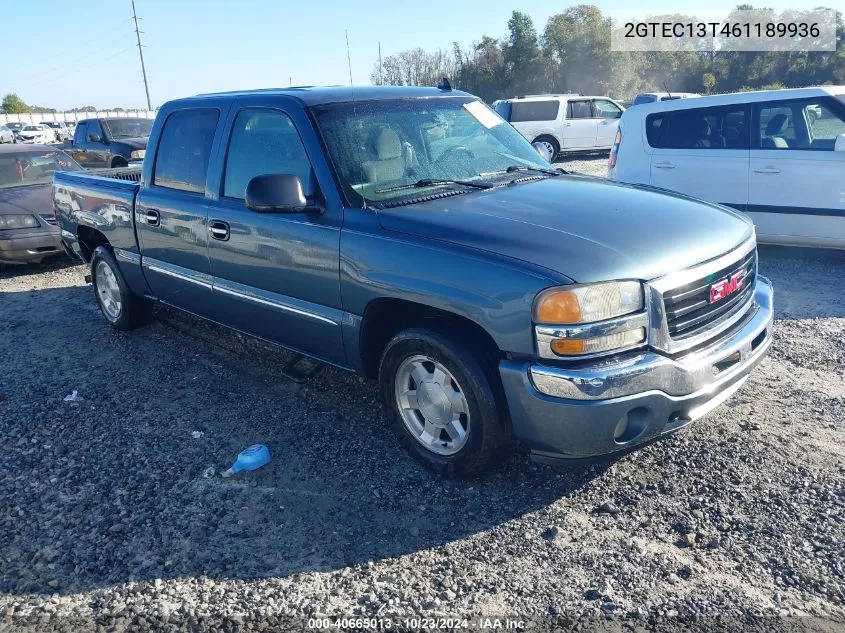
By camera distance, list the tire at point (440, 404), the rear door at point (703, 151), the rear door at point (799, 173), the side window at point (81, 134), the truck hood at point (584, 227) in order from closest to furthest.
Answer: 1. the truck hood at point (584, 227)
2. the tire at point (440, 404)
3. the rear door at point (799, 173)
4. the rear door at point (703, 151)
5. the side window at point (81, 134)

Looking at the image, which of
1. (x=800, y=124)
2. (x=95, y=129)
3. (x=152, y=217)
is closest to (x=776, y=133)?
(x=800, y=124)

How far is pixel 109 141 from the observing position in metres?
15.9

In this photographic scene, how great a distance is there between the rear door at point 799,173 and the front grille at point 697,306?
4001 millimetres

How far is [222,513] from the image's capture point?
3.32m

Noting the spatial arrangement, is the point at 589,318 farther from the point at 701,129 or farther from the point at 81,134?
the point at 81,134

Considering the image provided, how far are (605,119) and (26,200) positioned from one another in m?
14.9

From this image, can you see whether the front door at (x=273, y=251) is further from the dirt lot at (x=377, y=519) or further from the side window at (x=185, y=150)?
the dirt lot at (x=377, y=519)

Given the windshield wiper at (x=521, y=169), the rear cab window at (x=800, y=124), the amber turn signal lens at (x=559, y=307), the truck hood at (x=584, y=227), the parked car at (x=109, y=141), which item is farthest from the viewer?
the parked car at (x=109, y=141)

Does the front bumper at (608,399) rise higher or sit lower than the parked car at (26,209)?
lower

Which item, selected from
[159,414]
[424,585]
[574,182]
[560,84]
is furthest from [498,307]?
[560,84]

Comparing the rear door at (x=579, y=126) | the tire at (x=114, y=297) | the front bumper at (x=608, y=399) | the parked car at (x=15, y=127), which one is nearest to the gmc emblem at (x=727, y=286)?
the front bumper at (x=608, y=399)

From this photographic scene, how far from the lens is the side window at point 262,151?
12.8ft

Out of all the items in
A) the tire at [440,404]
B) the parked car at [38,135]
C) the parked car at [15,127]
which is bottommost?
the tire at [440,404]

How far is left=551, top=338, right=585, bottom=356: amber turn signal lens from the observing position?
9.32ft
